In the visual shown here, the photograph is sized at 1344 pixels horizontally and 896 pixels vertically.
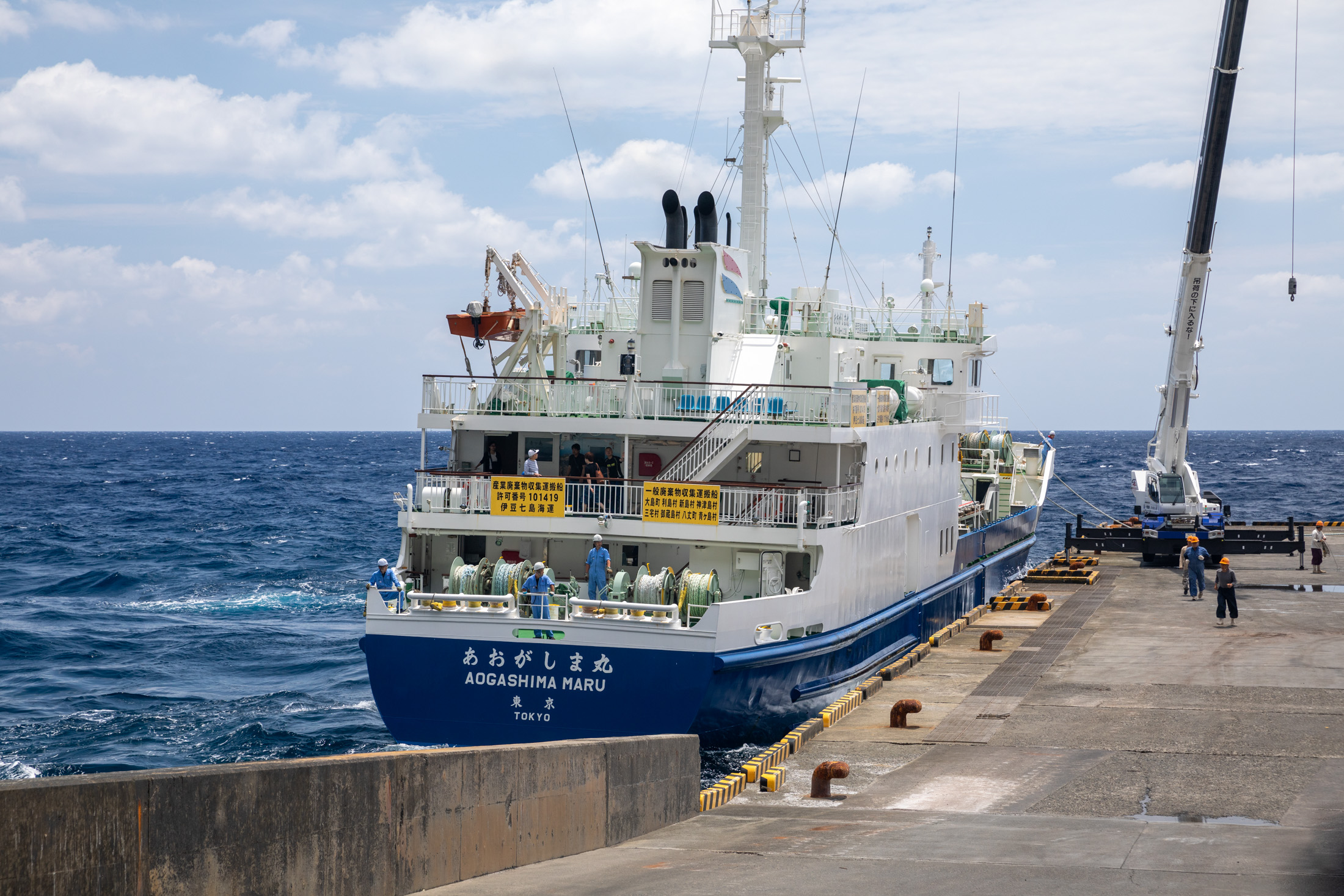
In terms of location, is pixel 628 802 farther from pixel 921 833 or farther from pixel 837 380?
pixel 837 380

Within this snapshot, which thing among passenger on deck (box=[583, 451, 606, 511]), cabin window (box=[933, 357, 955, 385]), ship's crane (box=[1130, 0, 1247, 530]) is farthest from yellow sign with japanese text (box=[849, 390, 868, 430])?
ship's crane (box=[1130, 0, 1247, 530])

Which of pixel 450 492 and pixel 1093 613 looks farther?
pixel 1093 613

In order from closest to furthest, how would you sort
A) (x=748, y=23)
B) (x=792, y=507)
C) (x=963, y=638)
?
(x=792, y=507) < (x=963, y=638) < (x=748, y=23)

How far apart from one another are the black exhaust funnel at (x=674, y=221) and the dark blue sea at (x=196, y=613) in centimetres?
873

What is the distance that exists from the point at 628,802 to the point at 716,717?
13.8 feet

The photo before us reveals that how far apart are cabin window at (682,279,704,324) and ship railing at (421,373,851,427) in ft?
5.58

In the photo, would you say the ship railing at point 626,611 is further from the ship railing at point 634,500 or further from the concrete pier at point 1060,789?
the concrete pier at point 1060,789

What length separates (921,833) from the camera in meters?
11.7

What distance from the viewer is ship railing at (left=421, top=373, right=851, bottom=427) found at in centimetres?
1922

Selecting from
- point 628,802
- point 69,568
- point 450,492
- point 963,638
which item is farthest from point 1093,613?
point 69,568

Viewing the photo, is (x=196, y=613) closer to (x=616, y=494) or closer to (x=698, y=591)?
(x=616, y=494)

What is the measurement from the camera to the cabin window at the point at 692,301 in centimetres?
2138

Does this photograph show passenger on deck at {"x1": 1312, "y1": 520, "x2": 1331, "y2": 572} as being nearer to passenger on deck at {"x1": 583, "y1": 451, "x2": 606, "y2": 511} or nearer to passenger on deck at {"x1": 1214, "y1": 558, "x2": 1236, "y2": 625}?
passenger on deck at {"x1": 1214, "y1": 558, "x2": 1236, "y2": 625}

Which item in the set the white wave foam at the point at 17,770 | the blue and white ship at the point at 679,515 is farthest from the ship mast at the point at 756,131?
the white wave foam at the point at 17,770
